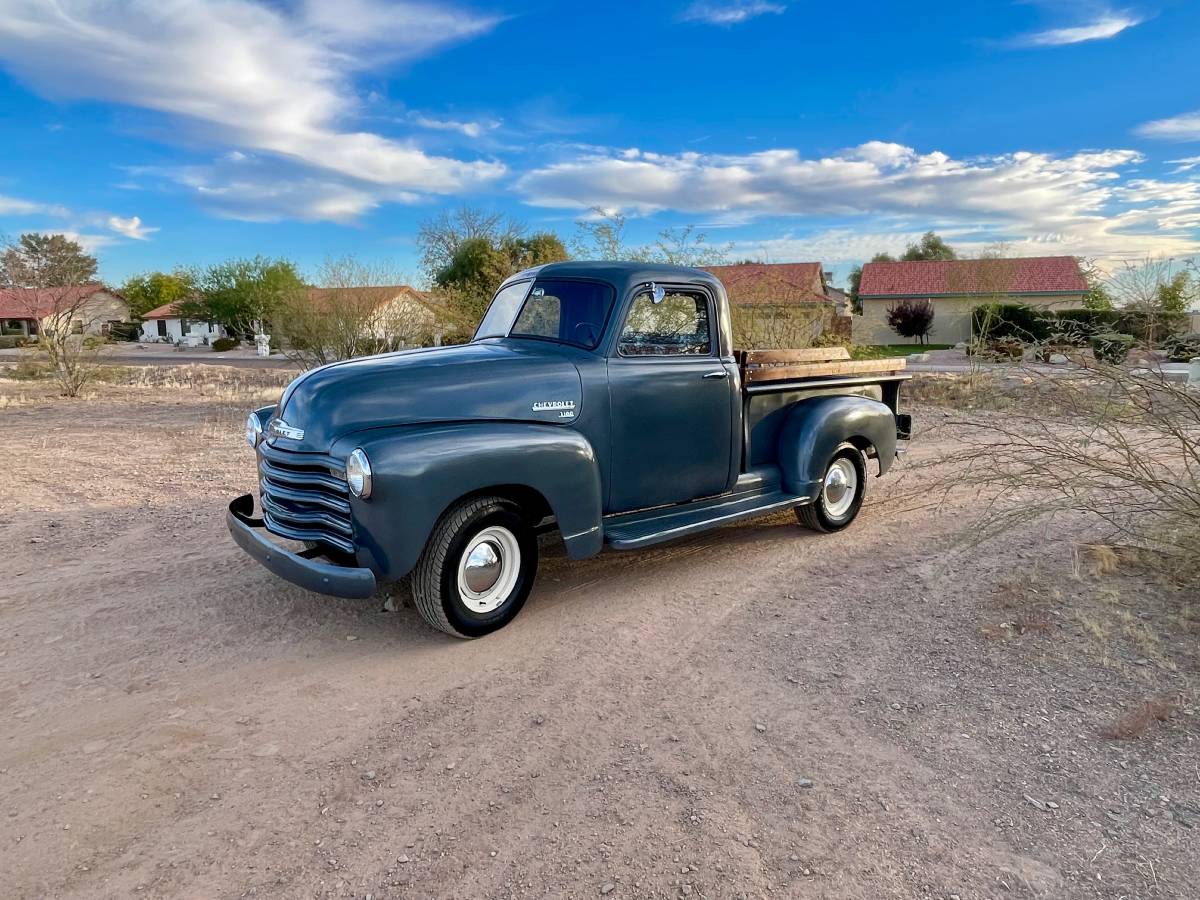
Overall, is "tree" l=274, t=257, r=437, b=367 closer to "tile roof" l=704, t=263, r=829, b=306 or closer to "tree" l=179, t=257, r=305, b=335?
"tile roof" l=704, t=263, r=829, b=306

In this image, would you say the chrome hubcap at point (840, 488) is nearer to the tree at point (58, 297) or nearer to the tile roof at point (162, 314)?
the tree at point (58, 297)

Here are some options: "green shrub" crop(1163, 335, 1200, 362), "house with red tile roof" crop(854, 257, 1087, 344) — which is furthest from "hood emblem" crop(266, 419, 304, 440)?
"house with red tile roof" crop(854, 257, 1087, 344)

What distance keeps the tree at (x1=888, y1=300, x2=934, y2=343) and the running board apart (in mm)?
35342

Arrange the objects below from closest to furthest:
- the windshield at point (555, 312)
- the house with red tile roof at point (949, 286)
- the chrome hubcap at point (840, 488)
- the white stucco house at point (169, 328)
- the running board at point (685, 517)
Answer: the running board at point (685, 517)
the windshield at point (555, 312)
the chrome hubcap at point (840, 488)
the house with red tile roof at point (949, 286)
the white stucco house at point (169, 328)

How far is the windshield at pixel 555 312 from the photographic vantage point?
4.86m

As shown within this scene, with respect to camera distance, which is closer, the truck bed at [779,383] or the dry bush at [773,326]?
the truck bed at [779,383]

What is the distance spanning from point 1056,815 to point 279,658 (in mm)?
3541

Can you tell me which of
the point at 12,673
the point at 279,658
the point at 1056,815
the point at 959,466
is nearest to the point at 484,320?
the point at 279,658

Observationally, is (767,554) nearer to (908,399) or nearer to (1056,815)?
(1056,815)

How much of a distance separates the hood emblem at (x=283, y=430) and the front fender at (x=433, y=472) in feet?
1.13

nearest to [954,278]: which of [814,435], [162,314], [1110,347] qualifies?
[814,435]

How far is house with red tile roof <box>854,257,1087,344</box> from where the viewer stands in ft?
111

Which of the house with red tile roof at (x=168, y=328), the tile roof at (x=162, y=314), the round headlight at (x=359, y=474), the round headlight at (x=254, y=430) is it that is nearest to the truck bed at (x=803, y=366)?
the round headlight at (x=359, y=474)

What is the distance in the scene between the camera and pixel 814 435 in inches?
228
